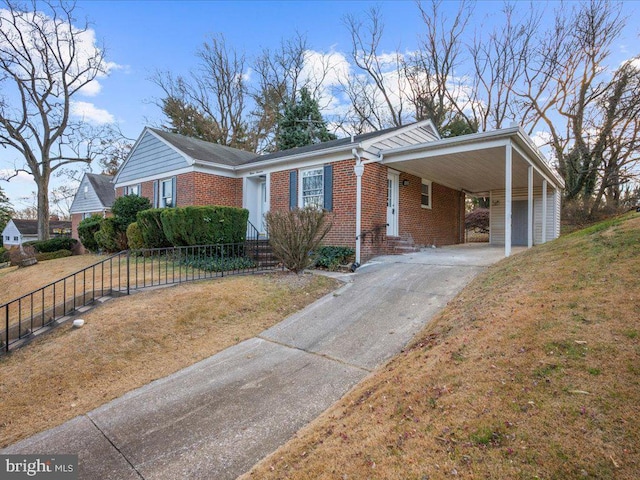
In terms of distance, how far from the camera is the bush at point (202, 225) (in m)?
9.07

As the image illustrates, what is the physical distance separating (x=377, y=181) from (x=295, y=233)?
3.90 metres

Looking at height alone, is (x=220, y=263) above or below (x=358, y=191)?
below

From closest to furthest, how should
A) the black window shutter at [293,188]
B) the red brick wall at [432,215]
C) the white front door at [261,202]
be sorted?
the black window shutter at [293,188], the red brick wall at [432,215], the white front door at [261,202]

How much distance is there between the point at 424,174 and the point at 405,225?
2.05 metres

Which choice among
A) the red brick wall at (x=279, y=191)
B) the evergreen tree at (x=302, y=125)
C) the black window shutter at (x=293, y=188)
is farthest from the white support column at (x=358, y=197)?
the evergreen tree at (x=302, y=125)

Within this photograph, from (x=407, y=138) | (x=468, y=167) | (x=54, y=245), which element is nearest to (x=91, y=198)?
(x=54, y=245)

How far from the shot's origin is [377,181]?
10.3 m

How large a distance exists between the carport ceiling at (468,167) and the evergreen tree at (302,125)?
11.4 meters

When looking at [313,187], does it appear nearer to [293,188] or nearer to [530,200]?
[293,188]

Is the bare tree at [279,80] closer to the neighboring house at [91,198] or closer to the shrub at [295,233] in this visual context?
the neighboring house at [91,198]

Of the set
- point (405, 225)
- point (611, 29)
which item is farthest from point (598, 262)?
point (611, 29)

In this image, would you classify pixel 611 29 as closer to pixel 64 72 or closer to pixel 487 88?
pixel 487 88

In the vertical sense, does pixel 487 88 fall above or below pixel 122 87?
above

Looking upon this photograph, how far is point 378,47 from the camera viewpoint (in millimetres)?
25266
